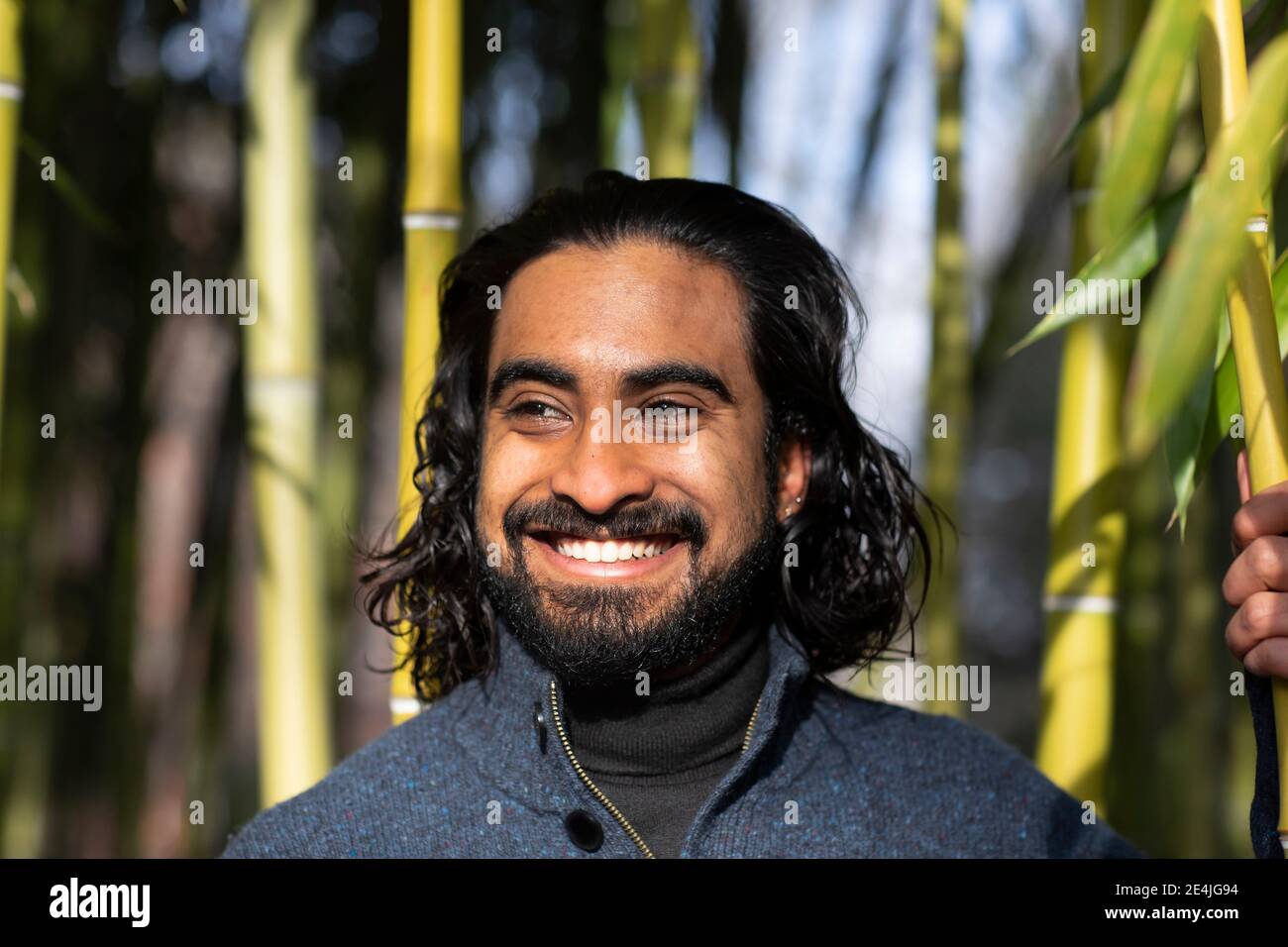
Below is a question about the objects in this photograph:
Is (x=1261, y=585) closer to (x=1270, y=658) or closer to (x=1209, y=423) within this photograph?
(x=1270, y=658)

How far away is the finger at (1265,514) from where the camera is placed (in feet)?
1.85

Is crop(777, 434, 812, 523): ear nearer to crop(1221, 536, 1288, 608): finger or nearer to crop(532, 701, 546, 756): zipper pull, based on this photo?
crop(532, 701, 546, 756): zipper pull

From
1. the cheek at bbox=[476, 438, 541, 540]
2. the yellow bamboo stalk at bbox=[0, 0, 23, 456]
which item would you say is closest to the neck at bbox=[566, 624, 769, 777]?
the cheek at bbox=[476, 438, 541, 540]

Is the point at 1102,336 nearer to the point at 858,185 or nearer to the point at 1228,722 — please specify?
the point at 858,185

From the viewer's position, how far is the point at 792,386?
886 mm

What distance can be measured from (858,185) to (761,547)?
0.77m

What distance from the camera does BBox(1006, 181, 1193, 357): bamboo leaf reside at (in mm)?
686

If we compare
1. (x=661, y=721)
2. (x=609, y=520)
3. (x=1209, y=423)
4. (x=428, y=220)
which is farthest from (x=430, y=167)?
(x=1209, y=423)

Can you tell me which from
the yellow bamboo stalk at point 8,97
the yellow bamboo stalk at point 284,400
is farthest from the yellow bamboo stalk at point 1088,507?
the yellow bamboo stalk at point 8,97

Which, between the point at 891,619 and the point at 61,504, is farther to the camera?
the point at 61,504

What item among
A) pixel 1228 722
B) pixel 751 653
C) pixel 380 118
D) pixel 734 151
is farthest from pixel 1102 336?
pixel 1228 722

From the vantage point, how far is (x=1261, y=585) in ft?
1.93
